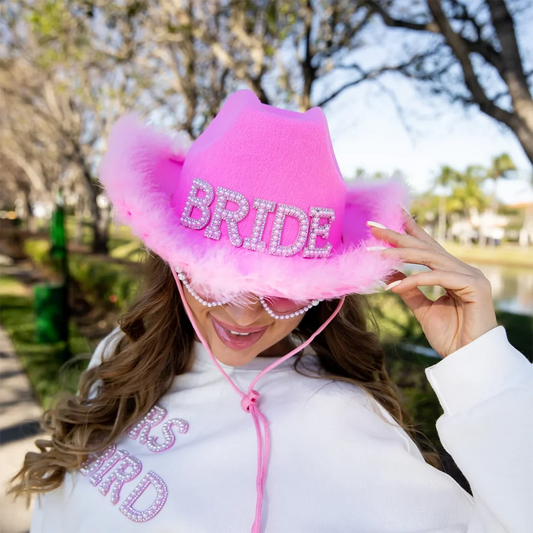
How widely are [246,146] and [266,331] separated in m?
0.55

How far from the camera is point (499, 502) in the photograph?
1.05 metres

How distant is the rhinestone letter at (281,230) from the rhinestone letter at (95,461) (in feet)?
2.80

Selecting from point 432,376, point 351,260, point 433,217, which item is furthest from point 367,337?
point 433,217

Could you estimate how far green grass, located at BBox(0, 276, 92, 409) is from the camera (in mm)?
4589

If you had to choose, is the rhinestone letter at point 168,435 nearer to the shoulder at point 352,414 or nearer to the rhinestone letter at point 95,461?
the rhinestone letter at point 95,461

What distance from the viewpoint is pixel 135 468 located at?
1.37 meters

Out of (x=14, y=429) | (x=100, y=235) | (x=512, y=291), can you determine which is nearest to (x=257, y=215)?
(x=14, y=429)

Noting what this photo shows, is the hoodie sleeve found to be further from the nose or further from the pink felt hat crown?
the nose

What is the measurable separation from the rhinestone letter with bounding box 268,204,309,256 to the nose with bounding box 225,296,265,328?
159 millimetres

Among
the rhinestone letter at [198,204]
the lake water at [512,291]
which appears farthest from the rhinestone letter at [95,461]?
the lake water at [512,291]

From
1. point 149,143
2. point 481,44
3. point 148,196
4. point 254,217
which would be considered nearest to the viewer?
point 254,217

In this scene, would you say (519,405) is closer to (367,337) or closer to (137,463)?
(367,337)

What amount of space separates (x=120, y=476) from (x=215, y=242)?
0.77 meters

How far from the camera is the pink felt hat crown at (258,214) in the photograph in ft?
3.82
